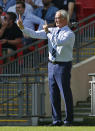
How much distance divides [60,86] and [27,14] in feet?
16.8

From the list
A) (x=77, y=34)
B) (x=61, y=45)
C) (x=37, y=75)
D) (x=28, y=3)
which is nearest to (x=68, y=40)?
(x=61, y=45)

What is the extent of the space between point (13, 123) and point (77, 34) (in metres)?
3.55

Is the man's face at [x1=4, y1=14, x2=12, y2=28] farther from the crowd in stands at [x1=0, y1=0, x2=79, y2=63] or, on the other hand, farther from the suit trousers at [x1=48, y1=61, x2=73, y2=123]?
the suit trousers at [x1=48, y1=61, x2=73, y2=123]

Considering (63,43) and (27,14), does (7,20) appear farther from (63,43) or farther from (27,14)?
(63,43)

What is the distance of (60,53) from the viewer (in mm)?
9445

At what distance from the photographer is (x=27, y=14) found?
46.7ft

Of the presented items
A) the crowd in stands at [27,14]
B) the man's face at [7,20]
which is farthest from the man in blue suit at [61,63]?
the man's face at [7,20]

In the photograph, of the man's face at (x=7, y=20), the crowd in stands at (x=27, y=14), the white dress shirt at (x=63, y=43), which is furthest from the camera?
the man's face at (x=7, y=20)

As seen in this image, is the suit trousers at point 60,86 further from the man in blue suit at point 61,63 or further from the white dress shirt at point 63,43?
the white dress shirt at point 63,43

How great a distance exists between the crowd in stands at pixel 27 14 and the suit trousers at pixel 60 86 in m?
4.34

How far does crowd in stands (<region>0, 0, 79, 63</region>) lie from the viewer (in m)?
13.9

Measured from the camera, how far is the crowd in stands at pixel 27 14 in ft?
45.6

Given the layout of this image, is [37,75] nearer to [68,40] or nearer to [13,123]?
[13,123]
